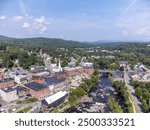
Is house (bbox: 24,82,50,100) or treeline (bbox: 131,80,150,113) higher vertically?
treeline (bbox: 131,80,150,113)

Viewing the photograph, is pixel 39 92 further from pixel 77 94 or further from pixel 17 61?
pixel 17 61

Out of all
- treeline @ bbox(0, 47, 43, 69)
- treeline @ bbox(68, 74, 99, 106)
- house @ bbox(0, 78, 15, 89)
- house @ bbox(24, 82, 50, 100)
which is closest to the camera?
treeline @ bbox(68, 74, 99, 106)

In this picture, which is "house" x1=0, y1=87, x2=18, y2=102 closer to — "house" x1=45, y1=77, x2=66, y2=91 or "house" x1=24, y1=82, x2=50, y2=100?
"house" x1=24, y1=82, x2=50, y2=100

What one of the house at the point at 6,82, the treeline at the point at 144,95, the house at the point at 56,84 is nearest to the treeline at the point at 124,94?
the treeline at the point at 144,95

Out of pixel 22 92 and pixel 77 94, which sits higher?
pixel 77 94

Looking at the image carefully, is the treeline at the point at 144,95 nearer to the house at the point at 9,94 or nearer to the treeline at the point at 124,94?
the treeline at the point at 124,94

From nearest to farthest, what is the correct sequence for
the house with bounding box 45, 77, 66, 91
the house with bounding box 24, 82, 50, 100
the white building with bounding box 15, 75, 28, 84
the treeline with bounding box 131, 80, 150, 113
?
the treeline with bounding box 131, 80, 150, 113, the house with bounding box 24, 82, 50, 100, the house with bounding box 45, 77, 66, 91, the white building with bounding box 15, 75, 28, 84

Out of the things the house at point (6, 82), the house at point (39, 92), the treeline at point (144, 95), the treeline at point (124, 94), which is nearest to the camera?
the treeline at point (144, 95)

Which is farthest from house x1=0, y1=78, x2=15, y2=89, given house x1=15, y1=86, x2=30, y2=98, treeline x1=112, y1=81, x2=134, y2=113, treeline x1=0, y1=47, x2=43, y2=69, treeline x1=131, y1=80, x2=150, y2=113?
treeline x1=131, y1=80, x2=150, y2=113

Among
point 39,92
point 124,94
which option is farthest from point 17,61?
point 124,94
